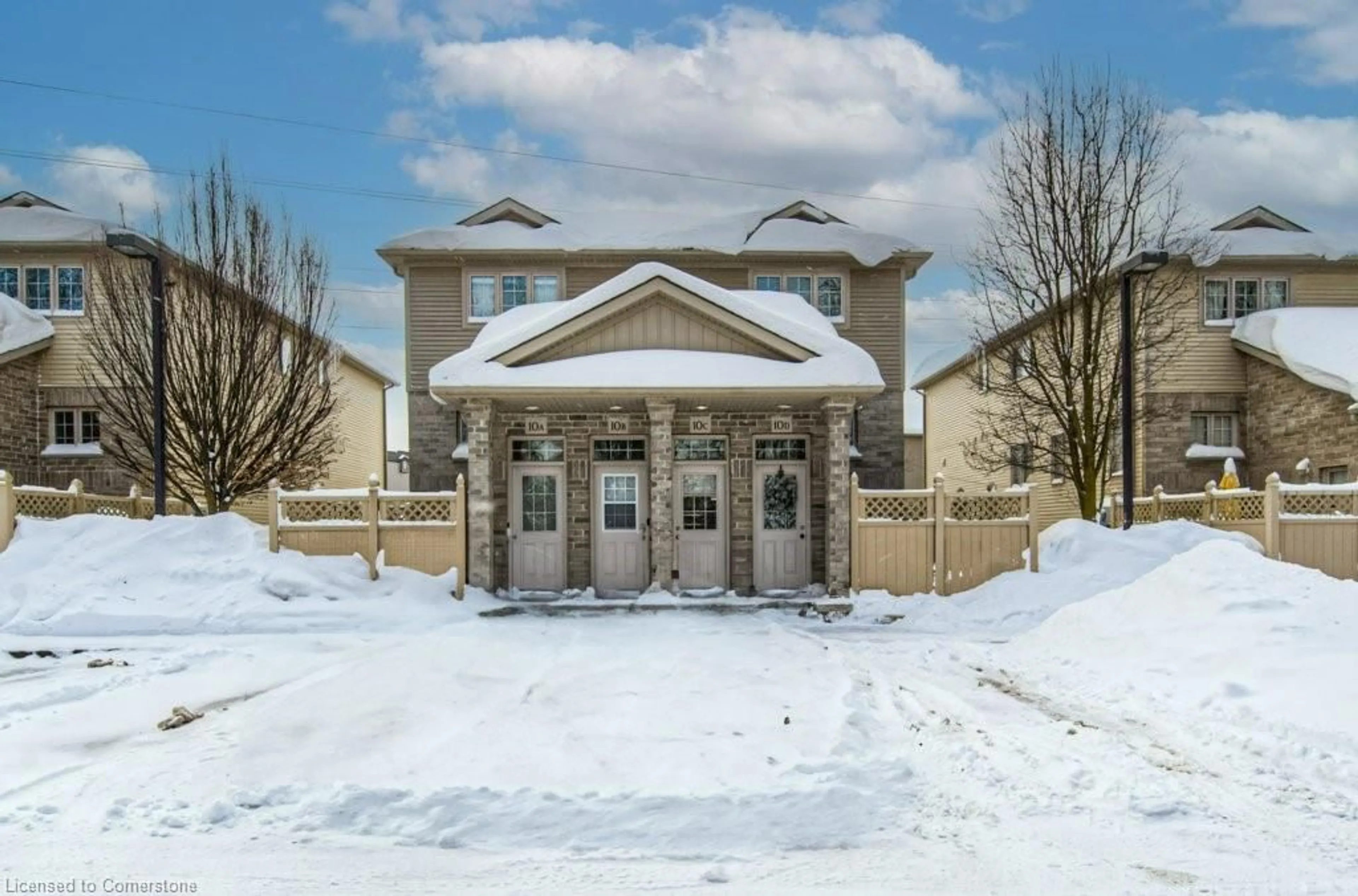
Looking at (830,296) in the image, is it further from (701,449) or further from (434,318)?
(434,318)

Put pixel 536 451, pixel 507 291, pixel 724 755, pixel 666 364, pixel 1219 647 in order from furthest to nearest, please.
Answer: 1. pixel 507 291
2. pixel 536 451
3. pixel 666 364
4. pixel 1219 647
5. pixel 724 755

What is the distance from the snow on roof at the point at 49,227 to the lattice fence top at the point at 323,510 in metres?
10.2

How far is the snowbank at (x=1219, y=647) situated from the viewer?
729 centimetres

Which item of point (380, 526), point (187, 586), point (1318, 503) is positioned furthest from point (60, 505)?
point (1318, 503)

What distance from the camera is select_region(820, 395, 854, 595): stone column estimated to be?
16.1m

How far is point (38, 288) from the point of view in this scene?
2295 cm

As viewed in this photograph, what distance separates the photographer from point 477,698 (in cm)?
820

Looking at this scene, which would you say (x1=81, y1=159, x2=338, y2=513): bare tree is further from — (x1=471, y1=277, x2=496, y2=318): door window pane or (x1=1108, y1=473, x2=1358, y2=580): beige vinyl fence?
(x1=1108, y1=473, x2=1358, y2=580): beige vinyl fence

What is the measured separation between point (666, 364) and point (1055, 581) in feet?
23.7

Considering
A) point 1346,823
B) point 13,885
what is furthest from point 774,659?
point 13,885

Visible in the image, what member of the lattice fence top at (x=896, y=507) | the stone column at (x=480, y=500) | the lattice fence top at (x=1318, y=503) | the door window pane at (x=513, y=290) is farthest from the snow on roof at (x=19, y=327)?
the lattice fence top at (x=1318, y=503)

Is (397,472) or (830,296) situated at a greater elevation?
(830,296)

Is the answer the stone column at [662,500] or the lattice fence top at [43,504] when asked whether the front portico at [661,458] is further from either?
the lattice fence top at [43,504]

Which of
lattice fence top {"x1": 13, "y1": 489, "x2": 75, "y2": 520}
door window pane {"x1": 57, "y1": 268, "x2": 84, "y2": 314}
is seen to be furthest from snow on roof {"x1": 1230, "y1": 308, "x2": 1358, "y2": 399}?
door window pane {"x1": 57, "y1": 268, "x2": 84, "y2": 314}
